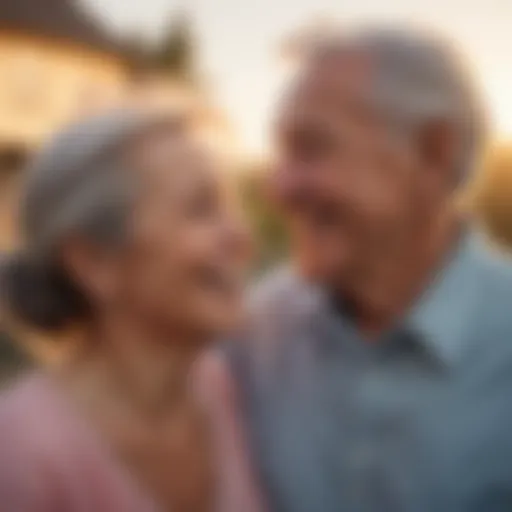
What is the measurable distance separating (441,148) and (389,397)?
0.64 ft

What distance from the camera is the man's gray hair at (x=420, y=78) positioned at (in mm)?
842

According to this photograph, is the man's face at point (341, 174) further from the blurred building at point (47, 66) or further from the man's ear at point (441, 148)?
the blurred building at point (47, 66)

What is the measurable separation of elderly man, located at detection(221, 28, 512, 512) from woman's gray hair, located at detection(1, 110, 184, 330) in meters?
0.13

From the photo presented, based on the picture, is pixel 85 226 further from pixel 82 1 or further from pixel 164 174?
pixel 82 1

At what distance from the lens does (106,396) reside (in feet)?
2.66

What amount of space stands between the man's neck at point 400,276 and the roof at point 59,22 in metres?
0.27

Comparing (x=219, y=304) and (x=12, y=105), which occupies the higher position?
(x=12, y=105)

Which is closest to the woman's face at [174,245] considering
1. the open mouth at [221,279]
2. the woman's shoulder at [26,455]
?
the open mouth at [221,279]

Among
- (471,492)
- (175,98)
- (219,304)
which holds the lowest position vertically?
(471,492)

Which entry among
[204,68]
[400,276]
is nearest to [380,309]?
[400,276]

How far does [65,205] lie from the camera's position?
796mm

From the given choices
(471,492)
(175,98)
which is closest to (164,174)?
(175,98)

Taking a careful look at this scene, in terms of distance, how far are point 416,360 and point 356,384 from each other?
0.05 meters

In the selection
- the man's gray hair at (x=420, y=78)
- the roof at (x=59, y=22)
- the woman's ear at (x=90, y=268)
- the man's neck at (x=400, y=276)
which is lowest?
the man's neck at (x=400, y=276)
